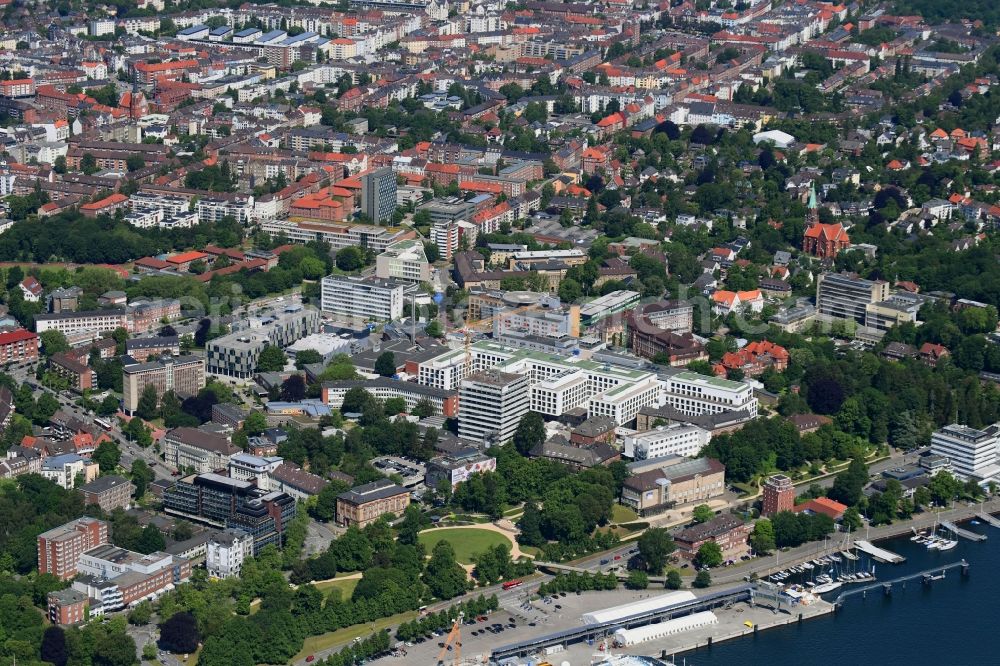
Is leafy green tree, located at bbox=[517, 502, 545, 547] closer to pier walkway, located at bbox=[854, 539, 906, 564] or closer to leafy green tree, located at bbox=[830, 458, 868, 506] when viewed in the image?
pier walkway, located at bbox=[854, 539, 906, 564]

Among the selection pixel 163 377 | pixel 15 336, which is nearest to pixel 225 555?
pixel 163 377

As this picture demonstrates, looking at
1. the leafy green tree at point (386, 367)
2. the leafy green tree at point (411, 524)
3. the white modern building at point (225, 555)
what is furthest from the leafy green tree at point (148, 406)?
the white modern building at point (225, 555)

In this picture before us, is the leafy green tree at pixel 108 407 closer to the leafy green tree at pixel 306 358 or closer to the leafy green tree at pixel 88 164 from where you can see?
the leafy green tree at pixel 306 358

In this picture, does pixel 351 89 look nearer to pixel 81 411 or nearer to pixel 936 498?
pixel 81 411

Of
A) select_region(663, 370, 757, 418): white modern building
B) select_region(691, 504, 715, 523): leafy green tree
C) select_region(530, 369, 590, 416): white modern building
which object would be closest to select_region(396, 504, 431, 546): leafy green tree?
select_region(691, 504, 715, 523): leafy green tree

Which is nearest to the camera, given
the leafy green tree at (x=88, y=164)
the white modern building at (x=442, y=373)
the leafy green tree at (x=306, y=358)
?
the white modern building at (x=442, y=373)

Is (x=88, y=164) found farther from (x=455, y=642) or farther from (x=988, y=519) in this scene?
(x=455, y=642)

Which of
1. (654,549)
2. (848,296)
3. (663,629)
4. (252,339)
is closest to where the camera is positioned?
(663,629)
